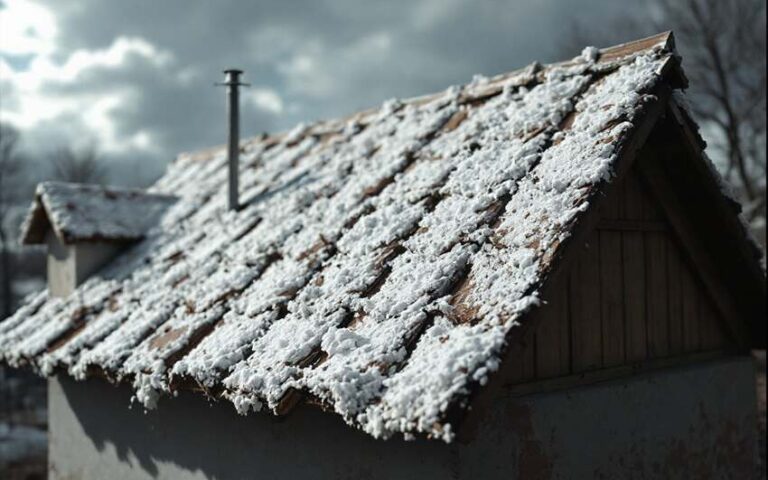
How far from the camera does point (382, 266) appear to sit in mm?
4355

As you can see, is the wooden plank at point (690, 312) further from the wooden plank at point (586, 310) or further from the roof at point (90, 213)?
the roof at point (90, 213)

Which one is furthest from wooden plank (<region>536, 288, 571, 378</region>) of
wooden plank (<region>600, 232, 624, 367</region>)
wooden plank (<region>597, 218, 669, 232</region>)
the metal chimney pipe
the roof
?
the roof

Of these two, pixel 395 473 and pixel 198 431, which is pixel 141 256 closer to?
pixel 198 431

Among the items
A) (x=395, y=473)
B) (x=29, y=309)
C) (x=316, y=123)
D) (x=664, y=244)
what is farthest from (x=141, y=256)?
(x=664, y=244)

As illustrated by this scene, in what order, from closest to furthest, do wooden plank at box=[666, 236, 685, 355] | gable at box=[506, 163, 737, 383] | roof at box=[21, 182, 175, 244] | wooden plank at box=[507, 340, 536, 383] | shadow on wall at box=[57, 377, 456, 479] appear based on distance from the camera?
shadow on wall at box=[57, 377, 456, 479]
wooden plank at box=[507, 340, 536, 383]
gable at box=[506, 163, 737, 383]
wooden plank at box=[666, 236, 685, 355]
roof at box=[21, 182, 175, 244]

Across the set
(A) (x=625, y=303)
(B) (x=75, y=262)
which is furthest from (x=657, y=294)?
(B) (x=75, y=262)

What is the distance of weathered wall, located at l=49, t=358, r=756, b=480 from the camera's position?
3861 mm

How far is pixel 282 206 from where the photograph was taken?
21.8 feet

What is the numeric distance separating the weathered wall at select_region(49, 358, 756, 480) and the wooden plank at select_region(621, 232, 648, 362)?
0.21m

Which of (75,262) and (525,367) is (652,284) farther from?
(75,262)

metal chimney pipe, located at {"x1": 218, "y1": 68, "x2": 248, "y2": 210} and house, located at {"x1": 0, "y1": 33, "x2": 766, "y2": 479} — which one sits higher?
metal chimney pipe, located at {"x1": 218, "y1": 68, "x2": 248, "y2": 210}

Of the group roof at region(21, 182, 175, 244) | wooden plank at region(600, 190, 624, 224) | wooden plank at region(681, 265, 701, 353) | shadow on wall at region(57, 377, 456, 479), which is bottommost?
shadow on wall at region(57, 377, 456, 479)

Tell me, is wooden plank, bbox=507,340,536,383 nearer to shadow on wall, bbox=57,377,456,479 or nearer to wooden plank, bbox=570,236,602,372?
wooden plank, bbox=570,236,602,372

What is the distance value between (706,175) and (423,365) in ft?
10.0
